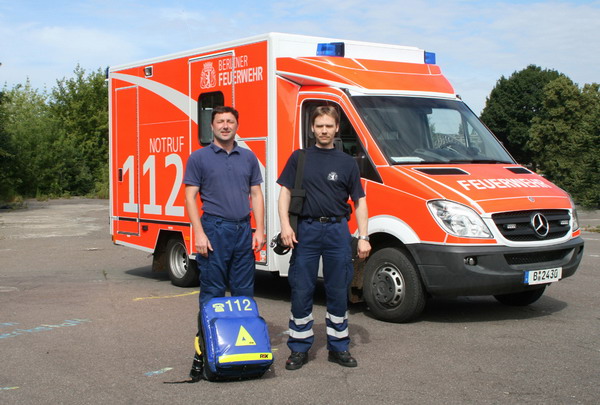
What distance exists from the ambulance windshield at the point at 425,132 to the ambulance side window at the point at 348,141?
0.61 feet

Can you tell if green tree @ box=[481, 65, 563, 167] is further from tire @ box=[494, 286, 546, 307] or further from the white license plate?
the white license plate

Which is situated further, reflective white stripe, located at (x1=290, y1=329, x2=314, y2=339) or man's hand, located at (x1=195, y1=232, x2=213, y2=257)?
reflective white stripe, located at (x1=290, y1=329, x2=314, y2=339)

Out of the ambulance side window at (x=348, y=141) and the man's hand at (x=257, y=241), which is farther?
the ambulance side window at (x=348, y=141)

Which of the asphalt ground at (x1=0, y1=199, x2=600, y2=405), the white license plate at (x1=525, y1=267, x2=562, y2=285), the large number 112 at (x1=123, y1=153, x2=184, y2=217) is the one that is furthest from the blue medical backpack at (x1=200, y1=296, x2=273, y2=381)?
the large number 112 at (x1=123, y1=153, x2=184, y2=217)

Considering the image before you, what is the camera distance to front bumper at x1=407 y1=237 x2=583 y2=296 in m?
7.04

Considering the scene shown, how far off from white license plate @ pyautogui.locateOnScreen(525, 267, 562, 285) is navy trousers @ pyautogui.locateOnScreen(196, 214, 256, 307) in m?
2.84

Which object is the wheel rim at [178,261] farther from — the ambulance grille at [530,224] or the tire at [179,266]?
the ambulance grille at [530,224]

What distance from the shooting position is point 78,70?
57750 millimetres

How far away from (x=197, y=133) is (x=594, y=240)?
34.0 feet

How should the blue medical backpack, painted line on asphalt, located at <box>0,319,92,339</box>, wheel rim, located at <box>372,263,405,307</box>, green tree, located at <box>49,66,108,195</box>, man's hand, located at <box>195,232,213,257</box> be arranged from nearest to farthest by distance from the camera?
the blue medical backpack
man's hand, located at <box>195,232,213,257</box>
painted line on asphalt, located at <box>0,319,92,339</box>
wheel rim, located at <box>372,263,405,307</box>
green tree, located at <box>49,66,108,195</box>

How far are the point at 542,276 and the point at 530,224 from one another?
506 millimetres

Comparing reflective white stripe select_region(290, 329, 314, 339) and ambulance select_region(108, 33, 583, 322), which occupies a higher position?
ambulance select_region(108, 33, 583, 322)

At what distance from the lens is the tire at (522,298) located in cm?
834

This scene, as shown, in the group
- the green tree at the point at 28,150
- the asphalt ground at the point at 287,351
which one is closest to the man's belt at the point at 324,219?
the asphalt ground at the point at 287,351
